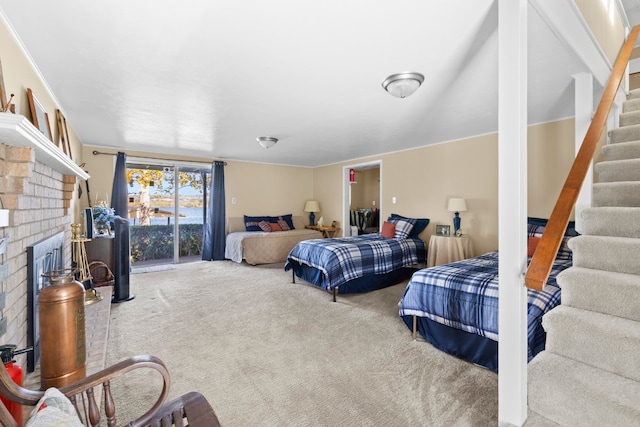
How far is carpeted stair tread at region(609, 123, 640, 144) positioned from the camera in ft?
8.91

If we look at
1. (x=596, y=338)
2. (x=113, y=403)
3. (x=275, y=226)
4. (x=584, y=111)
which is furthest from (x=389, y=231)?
(x=113, y=403)

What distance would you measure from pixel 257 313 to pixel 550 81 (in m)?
3.63

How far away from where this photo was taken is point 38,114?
2.34 m

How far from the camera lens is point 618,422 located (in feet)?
4.12

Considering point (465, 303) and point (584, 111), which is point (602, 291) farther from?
point (584, 111)

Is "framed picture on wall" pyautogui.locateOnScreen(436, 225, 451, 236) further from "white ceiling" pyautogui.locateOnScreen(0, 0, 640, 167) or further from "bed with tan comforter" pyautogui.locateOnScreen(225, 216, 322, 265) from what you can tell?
"bed with tan comforter" pyautogui.locateOnScreen(225, 216, 322, 265)

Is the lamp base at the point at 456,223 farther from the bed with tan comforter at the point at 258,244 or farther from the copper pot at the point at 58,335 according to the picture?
the copper pot at the point at 58,335

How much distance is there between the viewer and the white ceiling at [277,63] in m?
1.68

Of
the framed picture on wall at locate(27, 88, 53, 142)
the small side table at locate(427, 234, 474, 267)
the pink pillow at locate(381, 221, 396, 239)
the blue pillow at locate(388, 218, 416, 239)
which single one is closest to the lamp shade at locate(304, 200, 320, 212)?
the pink pillow at locate(381, 221, 396, 239)

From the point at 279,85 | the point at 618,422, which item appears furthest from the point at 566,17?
the point at 618,422

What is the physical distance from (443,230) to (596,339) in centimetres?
338

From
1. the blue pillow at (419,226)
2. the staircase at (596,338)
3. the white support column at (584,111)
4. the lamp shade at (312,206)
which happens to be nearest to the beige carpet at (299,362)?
the staircase at (596,338)

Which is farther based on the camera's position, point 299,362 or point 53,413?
point 299,362

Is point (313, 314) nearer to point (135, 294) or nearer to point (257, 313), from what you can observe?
point (257, 313)
